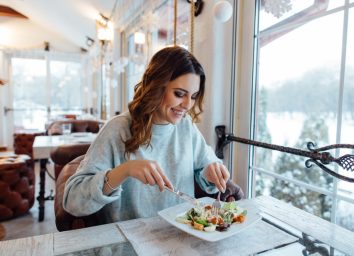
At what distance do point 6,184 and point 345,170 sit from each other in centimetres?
268

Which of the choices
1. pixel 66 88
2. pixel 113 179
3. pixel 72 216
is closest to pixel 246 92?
pixel 113 179

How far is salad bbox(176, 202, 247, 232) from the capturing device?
28.2 inches

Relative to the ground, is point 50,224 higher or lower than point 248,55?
lower

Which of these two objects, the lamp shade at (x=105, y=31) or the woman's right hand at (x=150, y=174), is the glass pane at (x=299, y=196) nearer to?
the woman's right hand at (x=150, y=174)

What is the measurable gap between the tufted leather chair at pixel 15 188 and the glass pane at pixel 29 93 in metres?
3.97

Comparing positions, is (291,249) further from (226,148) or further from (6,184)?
(6,184)

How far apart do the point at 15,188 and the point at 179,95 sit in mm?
2315

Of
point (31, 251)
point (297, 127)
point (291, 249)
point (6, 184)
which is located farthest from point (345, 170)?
point (6, 184)

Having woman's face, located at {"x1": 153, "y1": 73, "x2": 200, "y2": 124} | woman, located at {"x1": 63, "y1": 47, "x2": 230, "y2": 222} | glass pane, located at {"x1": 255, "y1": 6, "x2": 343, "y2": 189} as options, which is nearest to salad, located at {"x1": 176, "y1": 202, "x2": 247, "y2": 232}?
woman, located at {"x1": 63, "y1": 47, "x2": 230, "y2": 222}

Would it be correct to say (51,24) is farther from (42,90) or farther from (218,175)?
(218,175)

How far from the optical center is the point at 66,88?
21.7ft

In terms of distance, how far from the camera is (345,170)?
91 centimetres

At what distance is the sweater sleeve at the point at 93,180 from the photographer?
80 cm

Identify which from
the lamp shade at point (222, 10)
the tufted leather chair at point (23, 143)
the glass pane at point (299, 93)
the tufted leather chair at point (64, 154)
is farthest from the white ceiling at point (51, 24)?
Result: the glass pane at point (299, 93)
